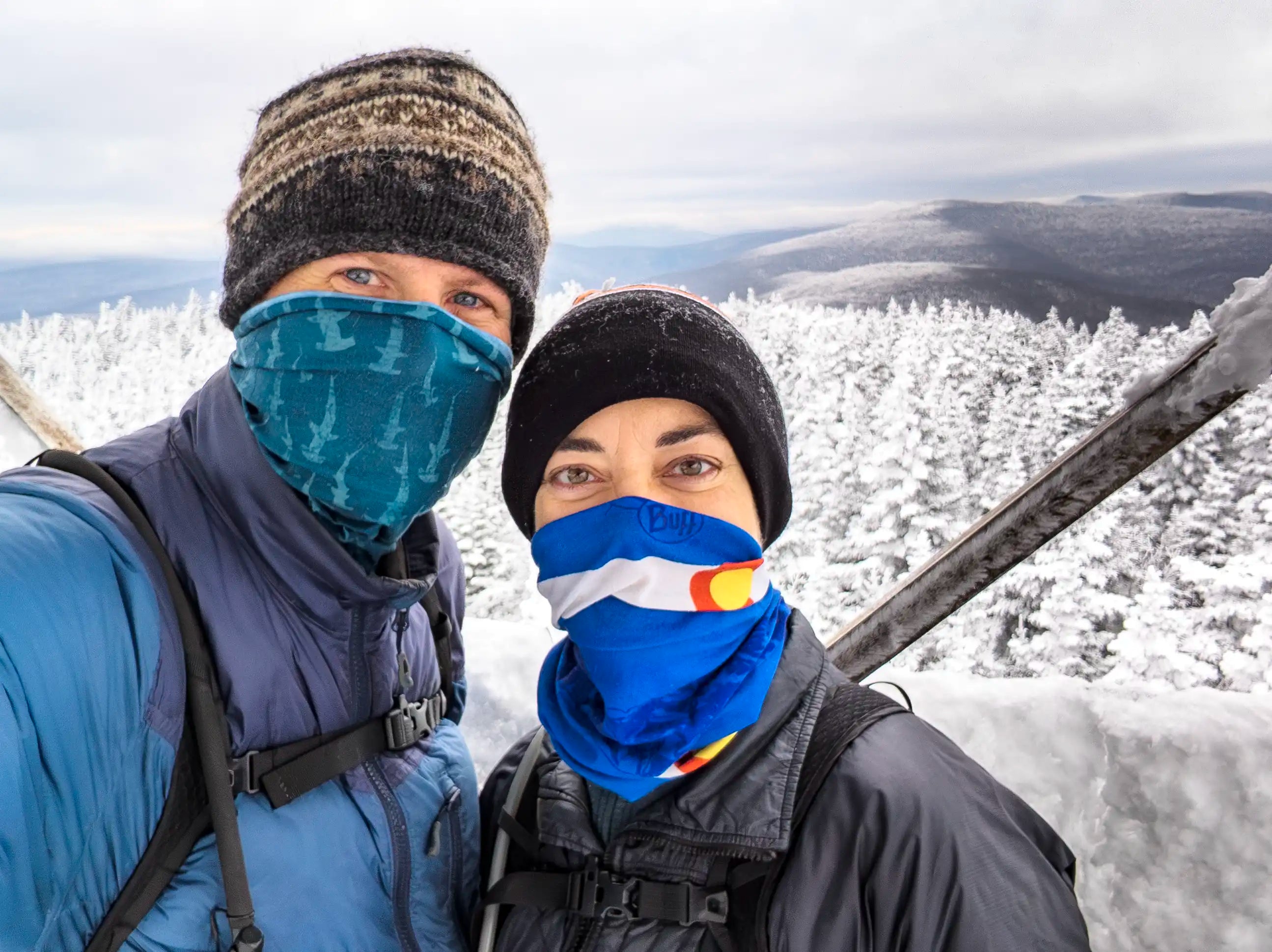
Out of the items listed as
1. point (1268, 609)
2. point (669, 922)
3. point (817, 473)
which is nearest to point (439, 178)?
point (669, 922)

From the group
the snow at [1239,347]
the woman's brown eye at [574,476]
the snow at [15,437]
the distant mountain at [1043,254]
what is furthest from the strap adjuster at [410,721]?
the distant mountain at [1043,254]

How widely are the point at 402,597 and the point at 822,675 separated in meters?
0.78

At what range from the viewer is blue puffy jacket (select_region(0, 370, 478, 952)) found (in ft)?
3.33

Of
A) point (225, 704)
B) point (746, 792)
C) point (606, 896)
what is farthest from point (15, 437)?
point (746, 792)

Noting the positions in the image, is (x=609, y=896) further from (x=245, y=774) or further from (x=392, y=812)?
(x=245, y=774)

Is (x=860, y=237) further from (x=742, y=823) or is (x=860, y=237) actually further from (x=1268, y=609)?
(x=742, y=823)

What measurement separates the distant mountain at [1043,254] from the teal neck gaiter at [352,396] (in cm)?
1343

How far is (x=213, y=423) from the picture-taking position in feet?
4.59

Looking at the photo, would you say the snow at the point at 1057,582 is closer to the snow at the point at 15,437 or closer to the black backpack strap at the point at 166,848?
the snow at the point at 15,437

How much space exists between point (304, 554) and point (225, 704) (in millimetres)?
260

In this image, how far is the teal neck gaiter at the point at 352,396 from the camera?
4.69 ft

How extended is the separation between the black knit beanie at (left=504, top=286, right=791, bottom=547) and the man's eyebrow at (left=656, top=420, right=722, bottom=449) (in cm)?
3

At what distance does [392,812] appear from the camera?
142 centimetres

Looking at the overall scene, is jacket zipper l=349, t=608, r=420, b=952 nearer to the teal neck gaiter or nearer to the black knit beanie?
the teal neck gaiter
